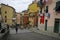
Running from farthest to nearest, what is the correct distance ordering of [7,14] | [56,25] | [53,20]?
1. [7,14]
2. [53,20]
3. [56,25]

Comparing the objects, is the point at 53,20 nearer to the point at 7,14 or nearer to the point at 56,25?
the point at 56,25

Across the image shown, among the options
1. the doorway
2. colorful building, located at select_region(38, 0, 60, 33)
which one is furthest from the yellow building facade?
the doorway

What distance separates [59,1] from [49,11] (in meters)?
6.13

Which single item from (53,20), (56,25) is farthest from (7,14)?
(56,25)

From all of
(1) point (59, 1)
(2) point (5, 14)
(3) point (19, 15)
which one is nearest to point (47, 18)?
(1) point (59, 1)

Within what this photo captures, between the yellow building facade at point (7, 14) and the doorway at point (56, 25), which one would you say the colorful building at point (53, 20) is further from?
the yellow building facade at point (7, 14)

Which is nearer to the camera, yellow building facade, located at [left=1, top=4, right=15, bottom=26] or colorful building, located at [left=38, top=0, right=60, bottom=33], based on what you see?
colorful building, located at [left=38, top=0, right=60, bottom=33]

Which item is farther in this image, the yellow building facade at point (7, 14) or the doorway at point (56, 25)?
the yellow building facade at point (7, 14)

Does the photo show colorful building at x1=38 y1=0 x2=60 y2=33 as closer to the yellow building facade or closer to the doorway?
the doorway


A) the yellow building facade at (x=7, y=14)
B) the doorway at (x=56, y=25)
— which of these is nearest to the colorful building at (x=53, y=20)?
the doorway at (x=56, y=25)

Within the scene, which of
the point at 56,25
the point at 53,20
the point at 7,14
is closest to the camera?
the point at 56,25

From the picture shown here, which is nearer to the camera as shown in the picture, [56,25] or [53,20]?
[56,25]

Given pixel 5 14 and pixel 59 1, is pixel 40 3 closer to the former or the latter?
pixel 59 1

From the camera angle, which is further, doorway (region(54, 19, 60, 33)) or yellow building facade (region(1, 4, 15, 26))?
yellow building facade (region(1, 4, 15, 26))
